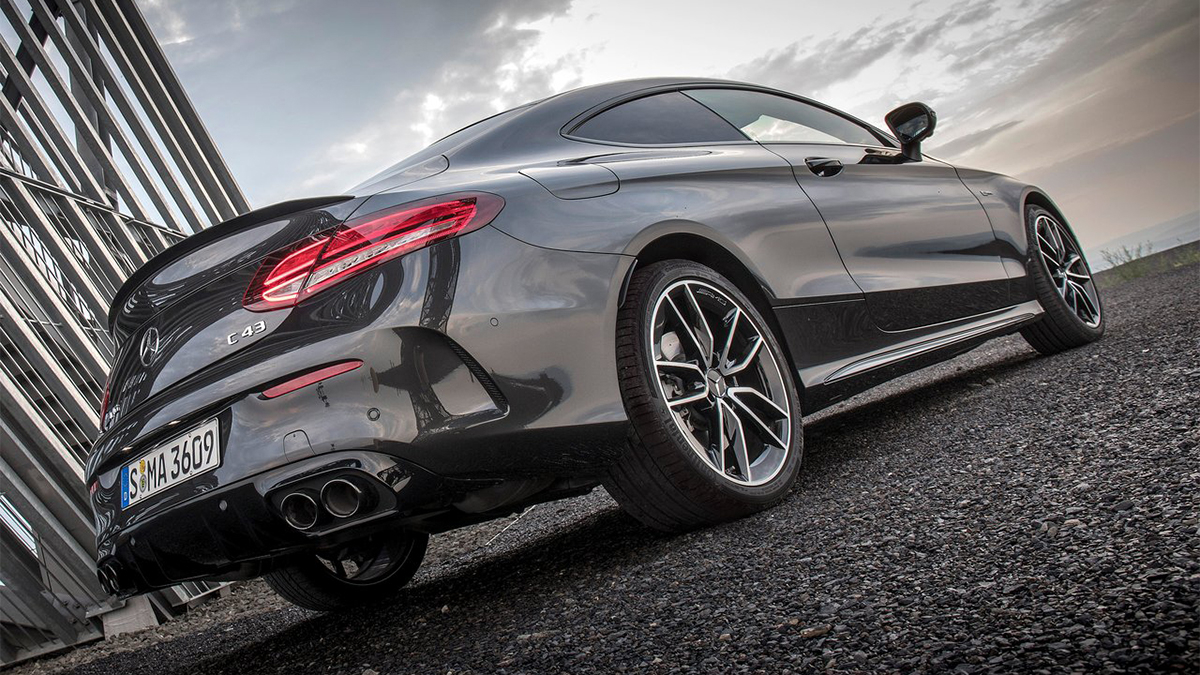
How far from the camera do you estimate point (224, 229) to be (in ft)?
8.11

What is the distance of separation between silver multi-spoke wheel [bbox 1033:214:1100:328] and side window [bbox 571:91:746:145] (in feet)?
7.45

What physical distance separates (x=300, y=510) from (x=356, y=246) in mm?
637

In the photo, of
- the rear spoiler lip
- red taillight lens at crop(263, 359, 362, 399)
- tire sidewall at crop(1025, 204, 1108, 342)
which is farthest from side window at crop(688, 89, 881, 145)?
red taillight lens at crop(263, 359, 362, 399)

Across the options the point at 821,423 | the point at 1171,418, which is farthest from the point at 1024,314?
the point at 1171,418

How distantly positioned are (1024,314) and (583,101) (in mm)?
2529

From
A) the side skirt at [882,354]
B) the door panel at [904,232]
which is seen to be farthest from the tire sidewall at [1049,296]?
the side skirt at [882,354]

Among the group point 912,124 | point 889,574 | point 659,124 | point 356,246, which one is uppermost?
point 356,246

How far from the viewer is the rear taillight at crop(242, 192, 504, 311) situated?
222 centimetres

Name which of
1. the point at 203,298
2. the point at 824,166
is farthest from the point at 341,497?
the point at 824,166

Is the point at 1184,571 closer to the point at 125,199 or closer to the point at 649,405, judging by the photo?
the point at 649,405

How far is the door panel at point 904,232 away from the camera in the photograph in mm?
3449

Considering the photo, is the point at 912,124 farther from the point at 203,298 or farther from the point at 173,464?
the point at 173,464

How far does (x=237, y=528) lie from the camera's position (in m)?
2.23

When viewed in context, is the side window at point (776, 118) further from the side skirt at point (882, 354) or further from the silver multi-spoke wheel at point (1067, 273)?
the silver multi-spoke wheel at point (1067, 273)
